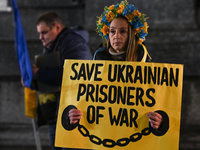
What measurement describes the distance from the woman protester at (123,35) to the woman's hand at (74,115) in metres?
0.47

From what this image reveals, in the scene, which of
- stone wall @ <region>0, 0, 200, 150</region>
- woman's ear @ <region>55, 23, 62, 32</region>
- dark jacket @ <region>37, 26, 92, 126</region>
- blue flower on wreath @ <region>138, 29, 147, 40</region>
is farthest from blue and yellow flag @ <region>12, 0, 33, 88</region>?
stone wall @ <region>0, 0, 200, 150</region>

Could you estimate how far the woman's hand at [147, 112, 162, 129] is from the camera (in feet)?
5.66

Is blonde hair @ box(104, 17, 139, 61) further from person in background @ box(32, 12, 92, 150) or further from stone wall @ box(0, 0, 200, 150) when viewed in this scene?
stone wall @ box(0, 0, 200, 150)

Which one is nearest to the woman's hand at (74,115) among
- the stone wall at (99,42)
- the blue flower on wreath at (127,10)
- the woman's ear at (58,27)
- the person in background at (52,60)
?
the blue flower on wreath at (127,10)

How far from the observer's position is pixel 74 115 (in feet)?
6.01

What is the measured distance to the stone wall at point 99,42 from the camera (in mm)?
4836

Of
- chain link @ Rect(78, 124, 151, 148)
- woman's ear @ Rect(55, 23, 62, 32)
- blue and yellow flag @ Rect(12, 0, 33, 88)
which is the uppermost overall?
woman's ear @ Rect(55, 23, 62, 32)

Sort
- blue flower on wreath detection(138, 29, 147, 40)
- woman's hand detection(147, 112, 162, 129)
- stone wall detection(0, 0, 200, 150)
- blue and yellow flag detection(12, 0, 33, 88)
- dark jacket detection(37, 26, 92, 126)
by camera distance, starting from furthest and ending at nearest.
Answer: stone wall detection(0, 0, 200, 150) → blue and yellow flag detection(12, 0, 33, 88) → dark jacket detection(37, 26, 92, 126) → blue flower on wreath detection(138, 29, 147, 40) → woman's hand detection(147, 112, 162, 129)

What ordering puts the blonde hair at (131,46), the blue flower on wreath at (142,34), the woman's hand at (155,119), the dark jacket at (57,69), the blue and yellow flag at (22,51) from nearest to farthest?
1. the woman's hand at (155,119)
2. the blonde hair at (131,46)
3. the blue flower on wreath at (142,34)
4. the dark jacket at (57,69)
5. the blue and yellow flag at (22,51)

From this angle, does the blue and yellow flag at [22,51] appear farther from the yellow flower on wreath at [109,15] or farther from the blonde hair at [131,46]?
the blonde hair at [131,46]

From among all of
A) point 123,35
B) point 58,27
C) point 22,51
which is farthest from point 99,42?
point 123,35

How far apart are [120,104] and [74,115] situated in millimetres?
329

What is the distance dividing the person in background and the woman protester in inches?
33.8

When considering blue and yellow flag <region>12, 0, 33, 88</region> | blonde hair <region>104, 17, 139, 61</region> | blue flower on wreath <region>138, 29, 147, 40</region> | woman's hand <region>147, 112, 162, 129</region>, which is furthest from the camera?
blue and yellow flag <region>12, 0, 33, 88</region>
